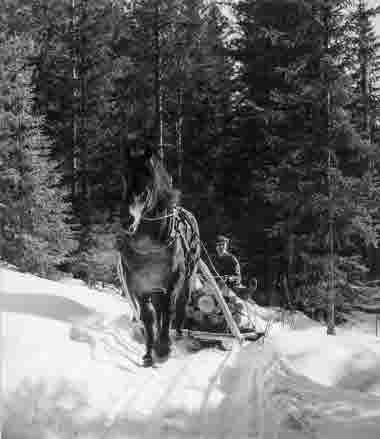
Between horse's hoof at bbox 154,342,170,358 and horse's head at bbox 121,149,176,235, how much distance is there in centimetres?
120

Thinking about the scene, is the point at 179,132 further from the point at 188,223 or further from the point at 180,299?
the point at 180,299

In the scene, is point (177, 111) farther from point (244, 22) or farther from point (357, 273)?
point (357, 273)

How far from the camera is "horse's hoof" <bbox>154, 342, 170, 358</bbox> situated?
426 cm

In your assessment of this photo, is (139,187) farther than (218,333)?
No

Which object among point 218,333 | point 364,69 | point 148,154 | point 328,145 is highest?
point 364,69

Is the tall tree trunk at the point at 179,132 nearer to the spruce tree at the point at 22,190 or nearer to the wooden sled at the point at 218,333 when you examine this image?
the spruce tree at the point at 22,190

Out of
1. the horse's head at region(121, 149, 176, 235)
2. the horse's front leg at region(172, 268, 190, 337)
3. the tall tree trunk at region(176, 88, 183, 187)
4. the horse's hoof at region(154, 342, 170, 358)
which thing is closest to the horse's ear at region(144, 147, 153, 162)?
the horse's head at region(121, 149, 176, 235)

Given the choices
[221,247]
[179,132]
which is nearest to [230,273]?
[221,247]

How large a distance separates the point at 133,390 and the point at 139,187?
68.0 inches

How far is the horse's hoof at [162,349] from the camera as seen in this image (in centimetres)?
426

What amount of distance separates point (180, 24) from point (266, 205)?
7.42 metres

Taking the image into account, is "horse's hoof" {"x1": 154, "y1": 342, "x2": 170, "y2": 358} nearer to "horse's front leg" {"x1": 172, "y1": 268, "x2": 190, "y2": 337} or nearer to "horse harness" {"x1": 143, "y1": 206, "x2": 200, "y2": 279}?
"horse's front leg" {"x1": 172, "y1": 268, "x2": 190, "y2": 337}

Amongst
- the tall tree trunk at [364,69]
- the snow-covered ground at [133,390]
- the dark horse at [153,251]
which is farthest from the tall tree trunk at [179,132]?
the dark horse at [153,251]

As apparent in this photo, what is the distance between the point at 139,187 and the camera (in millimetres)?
3785
